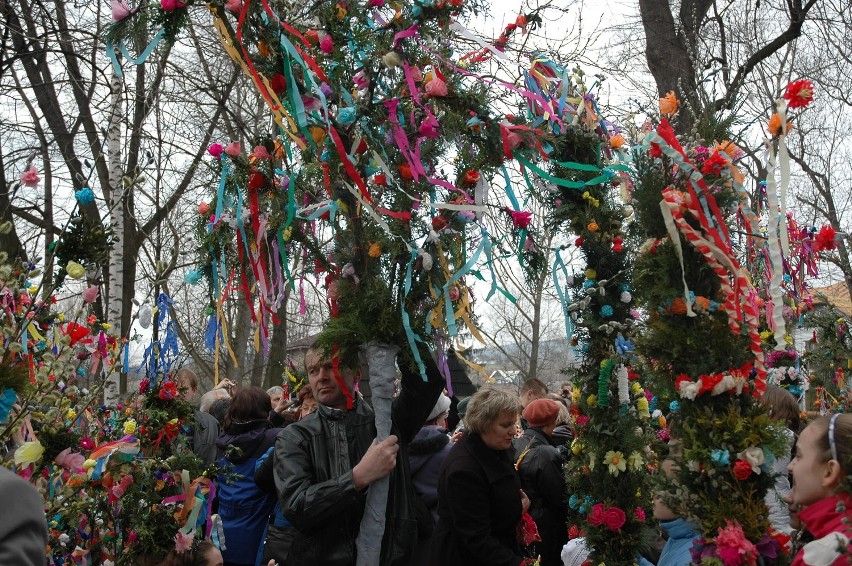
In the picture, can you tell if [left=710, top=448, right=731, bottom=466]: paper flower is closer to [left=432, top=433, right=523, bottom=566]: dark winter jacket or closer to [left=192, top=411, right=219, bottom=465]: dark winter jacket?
[left=432, top=433, right=523, bottom=566]: dark winter jacket

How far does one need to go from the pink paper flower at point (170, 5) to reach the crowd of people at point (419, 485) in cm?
145

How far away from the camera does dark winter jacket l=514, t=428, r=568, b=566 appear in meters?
4.91

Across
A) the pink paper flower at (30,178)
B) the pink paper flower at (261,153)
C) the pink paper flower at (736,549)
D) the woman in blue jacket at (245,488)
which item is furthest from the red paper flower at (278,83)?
the woman in blue jacket at (245,488)

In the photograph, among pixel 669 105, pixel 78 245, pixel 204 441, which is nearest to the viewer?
pixel 78 245

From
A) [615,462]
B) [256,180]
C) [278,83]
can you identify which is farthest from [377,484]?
[615,462]

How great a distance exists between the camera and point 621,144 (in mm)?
4332

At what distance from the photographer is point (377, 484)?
303cm

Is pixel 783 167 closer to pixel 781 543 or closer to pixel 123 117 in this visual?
pixel 781 543

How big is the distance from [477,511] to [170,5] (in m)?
2.62

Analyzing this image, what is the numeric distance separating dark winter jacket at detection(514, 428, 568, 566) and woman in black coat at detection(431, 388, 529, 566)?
81 centimetres

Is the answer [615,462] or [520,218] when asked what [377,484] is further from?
[615,462]

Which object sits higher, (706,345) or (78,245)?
(78,245)

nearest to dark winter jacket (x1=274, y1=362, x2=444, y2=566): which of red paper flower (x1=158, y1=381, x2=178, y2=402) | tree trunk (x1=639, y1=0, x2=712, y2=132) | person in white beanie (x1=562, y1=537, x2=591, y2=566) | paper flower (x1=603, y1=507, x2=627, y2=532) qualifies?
red paper flower (x1=158, y1=381, x2=178, y2=402)

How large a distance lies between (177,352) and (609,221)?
266 cm
